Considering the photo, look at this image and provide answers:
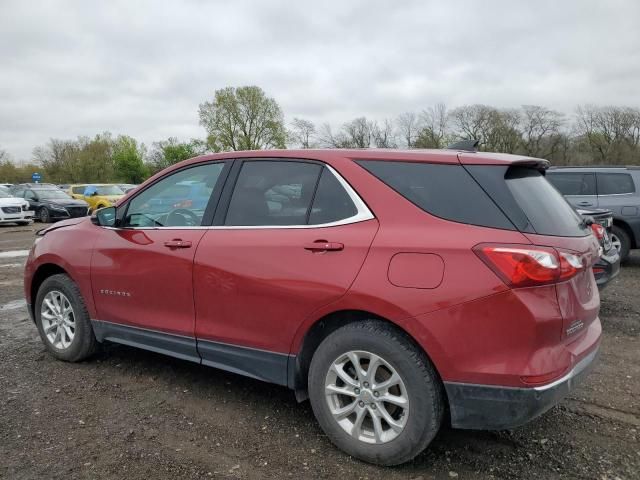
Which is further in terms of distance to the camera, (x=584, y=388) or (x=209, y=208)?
(x=584, y=388)

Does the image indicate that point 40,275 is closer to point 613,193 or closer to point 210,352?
point 210,352

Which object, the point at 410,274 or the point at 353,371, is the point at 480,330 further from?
the point at 353,371

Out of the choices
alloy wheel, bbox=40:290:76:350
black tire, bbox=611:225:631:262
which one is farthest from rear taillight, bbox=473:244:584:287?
black tire, bbox=611:225:631:262

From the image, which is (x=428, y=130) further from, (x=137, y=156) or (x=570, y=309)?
(x=570, y=309)

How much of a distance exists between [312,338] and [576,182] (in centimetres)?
790

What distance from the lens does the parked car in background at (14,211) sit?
63.8ft

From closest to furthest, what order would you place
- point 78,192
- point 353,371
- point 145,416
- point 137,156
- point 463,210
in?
point 463,210, point 353,371, point 145,416, point 78,192, point 137,156

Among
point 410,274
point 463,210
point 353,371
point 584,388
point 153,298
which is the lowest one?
point 584,388

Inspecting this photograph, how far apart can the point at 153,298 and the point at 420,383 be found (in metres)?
2.03

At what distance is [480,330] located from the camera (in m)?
2.43

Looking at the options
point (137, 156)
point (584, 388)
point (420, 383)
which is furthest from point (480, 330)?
point (137, 156)

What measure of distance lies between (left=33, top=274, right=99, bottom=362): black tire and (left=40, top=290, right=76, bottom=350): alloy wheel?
0.14ft

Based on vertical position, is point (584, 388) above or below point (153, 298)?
below

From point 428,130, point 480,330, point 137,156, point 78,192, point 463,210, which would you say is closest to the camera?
point 480,330
